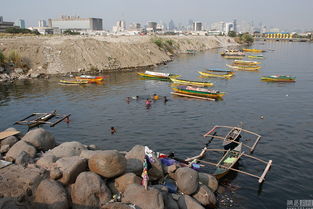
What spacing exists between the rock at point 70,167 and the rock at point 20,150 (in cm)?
395

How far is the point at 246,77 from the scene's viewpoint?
6800 centimetres

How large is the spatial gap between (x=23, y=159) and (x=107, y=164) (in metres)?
6.44

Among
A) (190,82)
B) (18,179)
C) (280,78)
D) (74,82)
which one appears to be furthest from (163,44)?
(18,179)

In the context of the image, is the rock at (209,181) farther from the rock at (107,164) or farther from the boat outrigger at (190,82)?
the boat outrigger at (190,82)

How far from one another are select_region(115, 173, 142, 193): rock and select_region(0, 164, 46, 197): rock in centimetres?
449

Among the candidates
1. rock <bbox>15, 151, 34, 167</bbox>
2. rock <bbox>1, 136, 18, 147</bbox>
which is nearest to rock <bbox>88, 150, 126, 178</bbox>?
rock <bbox>15, 151, 34, 167</bbox>

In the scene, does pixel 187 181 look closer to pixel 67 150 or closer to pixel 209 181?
pixel 209 181

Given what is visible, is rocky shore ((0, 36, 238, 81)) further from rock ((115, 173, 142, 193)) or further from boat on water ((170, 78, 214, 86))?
rock ((115, 173, 142, 193))

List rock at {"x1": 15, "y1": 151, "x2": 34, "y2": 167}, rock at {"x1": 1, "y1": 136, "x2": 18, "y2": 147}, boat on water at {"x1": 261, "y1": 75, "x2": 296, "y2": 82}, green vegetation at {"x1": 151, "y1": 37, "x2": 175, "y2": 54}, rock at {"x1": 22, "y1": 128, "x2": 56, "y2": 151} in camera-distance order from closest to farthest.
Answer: rock at {"x1": 15, "y1": 151, "x2": 34, "y2": 167} < rock at {"x1": 22, "y1": 128, "x2": 56, "y2": 151} < rock at {"x1": 1, "y1": 136, "x2": 18, "y2": 147} < boat on water at {"x1": 261, "y1": 75, "x2": 296, "y2": 82} < green vegetation at {"x1": 151, "y1": 37, "x2": 175, "y2": 54}

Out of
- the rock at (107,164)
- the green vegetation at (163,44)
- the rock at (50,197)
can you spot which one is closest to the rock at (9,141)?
the rock at (50,197)

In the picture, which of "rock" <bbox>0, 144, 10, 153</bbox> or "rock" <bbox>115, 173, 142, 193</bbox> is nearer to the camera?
"rock" <bbox>115, 173, 142, 193</bbox>

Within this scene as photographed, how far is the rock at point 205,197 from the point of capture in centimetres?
1709

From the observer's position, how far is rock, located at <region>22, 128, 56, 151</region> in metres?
21.3

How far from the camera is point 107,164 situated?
16.0 metres
